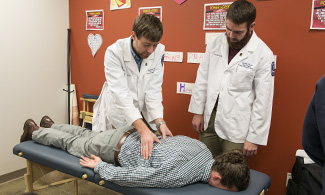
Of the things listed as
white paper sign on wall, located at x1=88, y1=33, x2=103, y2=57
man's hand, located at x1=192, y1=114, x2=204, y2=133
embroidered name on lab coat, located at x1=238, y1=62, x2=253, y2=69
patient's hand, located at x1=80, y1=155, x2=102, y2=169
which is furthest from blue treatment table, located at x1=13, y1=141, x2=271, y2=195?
white paper sign on wall, located at x1=88, y1=33, x2=103, y2=57

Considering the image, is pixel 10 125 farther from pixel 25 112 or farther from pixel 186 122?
pixel 186 122

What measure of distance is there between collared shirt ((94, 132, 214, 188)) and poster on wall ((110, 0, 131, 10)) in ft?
4.93

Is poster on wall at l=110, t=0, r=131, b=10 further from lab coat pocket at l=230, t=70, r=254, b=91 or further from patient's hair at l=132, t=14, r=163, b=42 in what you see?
lab coat pocket at l=230, t=70, r=254, b=91

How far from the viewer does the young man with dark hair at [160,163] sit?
1373 mm

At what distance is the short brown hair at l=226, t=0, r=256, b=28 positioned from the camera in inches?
59.5

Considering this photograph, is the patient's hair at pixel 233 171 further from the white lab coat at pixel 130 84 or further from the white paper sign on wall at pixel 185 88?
the white paper sign on wall at pixel 185 88

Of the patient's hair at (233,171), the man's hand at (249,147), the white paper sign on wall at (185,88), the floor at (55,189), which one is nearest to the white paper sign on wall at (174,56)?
the white paper sign on wall at (185,88)

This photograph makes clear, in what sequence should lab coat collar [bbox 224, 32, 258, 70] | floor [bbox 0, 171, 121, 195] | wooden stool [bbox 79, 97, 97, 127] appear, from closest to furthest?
lab coat collar [bbox 224, 32, 258, 70], floor [bbox 0, 171, 121, 195], wooden stool [bbox 79, 97, 97, 127]

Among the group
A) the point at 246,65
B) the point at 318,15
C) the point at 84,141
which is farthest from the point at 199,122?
the point at 318,15

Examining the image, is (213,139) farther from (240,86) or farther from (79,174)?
(79,174)

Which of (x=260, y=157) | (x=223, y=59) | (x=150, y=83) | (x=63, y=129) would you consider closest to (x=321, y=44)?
Answer: (x=223, y=59)

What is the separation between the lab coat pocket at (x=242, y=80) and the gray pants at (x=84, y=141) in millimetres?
745

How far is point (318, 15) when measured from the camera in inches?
69.2

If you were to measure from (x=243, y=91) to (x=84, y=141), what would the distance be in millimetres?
1149
